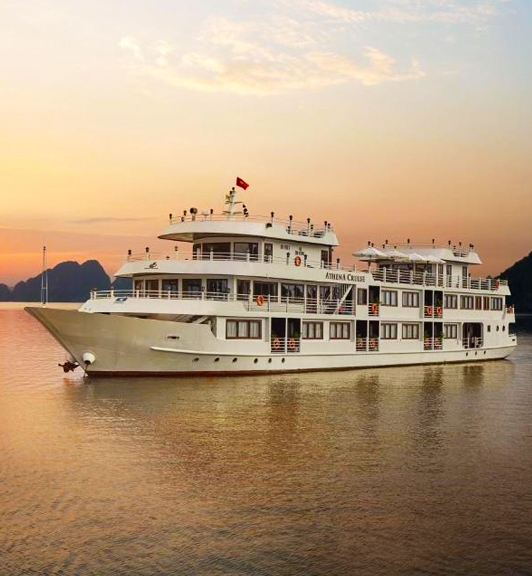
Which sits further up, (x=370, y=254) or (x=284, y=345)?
(x=370, y=254)

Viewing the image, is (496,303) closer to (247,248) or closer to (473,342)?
(473,342)

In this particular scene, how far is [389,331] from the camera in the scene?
55.0 m

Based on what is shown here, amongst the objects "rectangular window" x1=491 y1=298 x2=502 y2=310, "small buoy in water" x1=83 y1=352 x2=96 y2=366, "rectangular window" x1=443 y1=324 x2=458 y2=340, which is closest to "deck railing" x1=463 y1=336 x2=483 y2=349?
"rectangular window" x1=443 y1=324 x2=458 y2=340

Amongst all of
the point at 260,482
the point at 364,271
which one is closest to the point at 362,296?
the point at 364,271

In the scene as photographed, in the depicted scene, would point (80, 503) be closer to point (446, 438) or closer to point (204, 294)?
point (446, 438)

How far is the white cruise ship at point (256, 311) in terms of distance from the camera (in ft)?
137

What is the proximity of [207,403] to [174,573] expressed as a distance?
64.5 ft

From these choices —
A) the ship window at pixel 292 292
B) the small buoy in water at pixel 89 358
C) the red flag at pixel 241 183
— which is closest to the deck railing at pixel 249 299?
the ship window at pixel 292 292

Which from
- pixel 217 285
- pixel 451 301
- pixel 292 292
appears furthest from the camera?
pixel 451 301

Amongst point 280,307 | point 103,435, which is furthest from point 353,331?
point 103,435

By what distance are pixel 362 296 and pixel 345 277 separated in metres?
2.25

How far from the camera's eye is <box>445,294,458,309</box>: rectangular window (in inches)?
2381

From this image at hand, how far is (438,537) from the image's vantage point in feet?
60.1

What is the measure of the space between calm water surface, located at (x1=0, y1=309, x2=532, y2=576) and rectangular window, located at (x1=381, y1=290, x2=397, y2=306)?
49.9 feet
